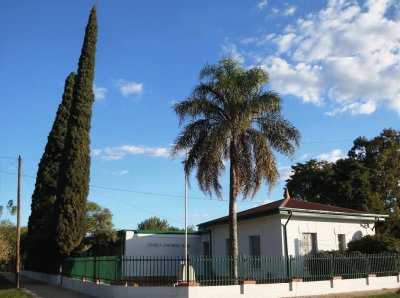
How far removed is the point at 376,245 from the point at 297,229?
3.83 m

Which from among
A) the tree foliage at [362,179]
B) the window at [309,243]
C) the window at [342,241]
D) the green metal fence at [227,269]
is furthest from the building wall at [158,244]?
the tree foliage at [362,179]

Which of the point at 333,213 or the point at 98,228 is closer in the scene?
the point at 333,213

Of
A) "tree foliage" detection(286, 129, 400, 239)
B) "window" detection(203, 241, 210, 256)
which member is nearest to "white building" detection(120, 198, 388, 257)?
"window" detection(203, 241, 210, 256)

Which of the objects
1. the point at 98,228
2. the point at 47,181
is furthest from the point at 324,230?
the point at 47,181

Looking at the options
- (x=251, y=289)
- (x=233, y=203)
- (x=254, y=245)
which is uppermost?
(x=233, y=203)

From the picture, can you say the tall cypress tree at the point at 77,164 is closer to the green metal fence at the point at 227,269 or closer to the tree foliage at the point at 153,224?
the green metal fence at the point at 227,269

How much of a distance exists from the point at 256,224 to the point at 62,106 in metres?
17.3

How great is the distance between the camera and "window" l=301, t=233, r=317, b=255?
77.4 ft

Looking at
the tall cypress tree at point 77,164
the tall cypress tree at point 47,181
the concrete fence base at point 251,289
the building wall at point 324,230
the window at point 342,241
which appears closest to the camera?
the concrete fence base at point 251,289

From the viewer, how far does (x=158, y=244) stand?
30016mm

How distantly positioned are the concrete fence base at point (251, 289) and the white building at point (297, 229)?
3704 millimetres

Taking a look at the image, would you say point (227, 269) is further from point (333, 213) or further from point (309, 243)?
point (333, 213)

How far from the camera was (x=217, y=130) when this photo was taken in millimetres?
19031

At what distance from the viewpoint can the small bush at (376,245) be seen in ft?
73.5
